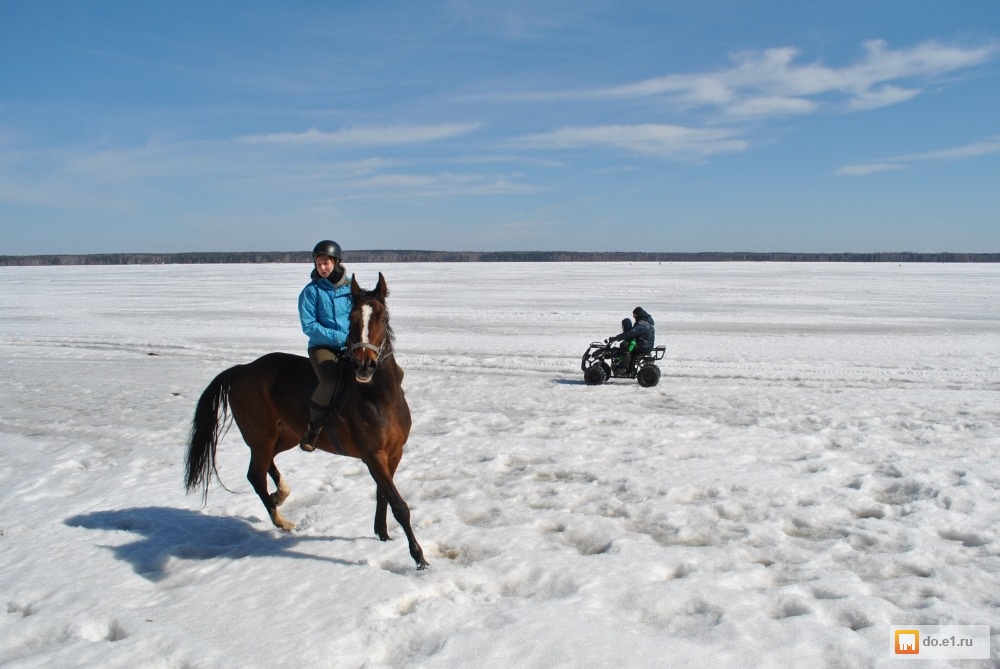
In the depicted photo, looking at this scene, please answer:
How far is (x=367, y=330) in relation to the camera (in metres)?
4.92

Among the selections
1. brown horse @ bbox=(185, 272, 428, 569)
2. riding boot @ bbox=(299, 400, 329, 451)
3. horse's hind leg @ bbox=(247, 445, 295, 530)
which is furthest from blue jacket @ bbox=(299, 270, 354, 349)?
horse's hind leg @ bbox=(247, 445, 295, 530)

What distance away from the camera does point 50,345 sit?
2008 cm

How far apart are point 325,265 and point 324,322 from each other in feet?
1.68

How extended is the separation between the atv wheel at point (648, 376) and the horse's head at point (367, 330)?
897 centimetres

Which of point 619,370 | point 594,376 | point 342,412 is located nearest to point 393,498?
point 342,412

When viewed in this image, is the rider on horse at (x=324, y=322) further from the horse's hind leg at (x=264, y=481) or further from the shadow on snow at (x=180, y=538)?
the shadow on snow at (x=180, y=538)

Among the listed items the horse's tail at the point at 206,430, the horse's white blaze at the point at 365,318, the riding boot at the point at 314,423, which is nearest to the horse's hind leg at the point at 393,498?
the riding boot at the point at 314,423

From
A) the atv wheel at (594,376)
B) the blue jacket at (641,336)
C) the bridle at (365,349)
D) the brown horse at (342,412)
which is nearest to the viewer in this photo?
the bridle at (365,349)

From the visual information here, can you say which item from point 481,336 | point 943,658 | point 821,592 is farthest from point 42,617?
point 481,336

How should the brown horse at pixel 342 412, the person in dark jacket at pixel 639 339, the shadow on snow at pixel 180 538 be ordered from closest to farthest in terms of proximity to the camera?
the brown horse at pixel 342 412
the shadow on snow at pixel 180 538
the person in dark jacket at pixel 639 339

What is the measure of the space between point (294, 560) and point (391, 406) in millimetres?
1411

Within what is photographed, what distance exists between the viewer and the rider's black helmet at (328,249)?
5500 mm

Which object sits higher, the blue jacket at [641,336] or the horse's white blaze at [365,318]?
the horse's white blaze at [365,318]

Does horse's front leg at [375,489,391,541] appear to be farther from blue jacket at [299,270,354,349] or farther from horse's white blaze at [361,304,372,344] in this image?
horse's white blaze at [361,304,372,344]
